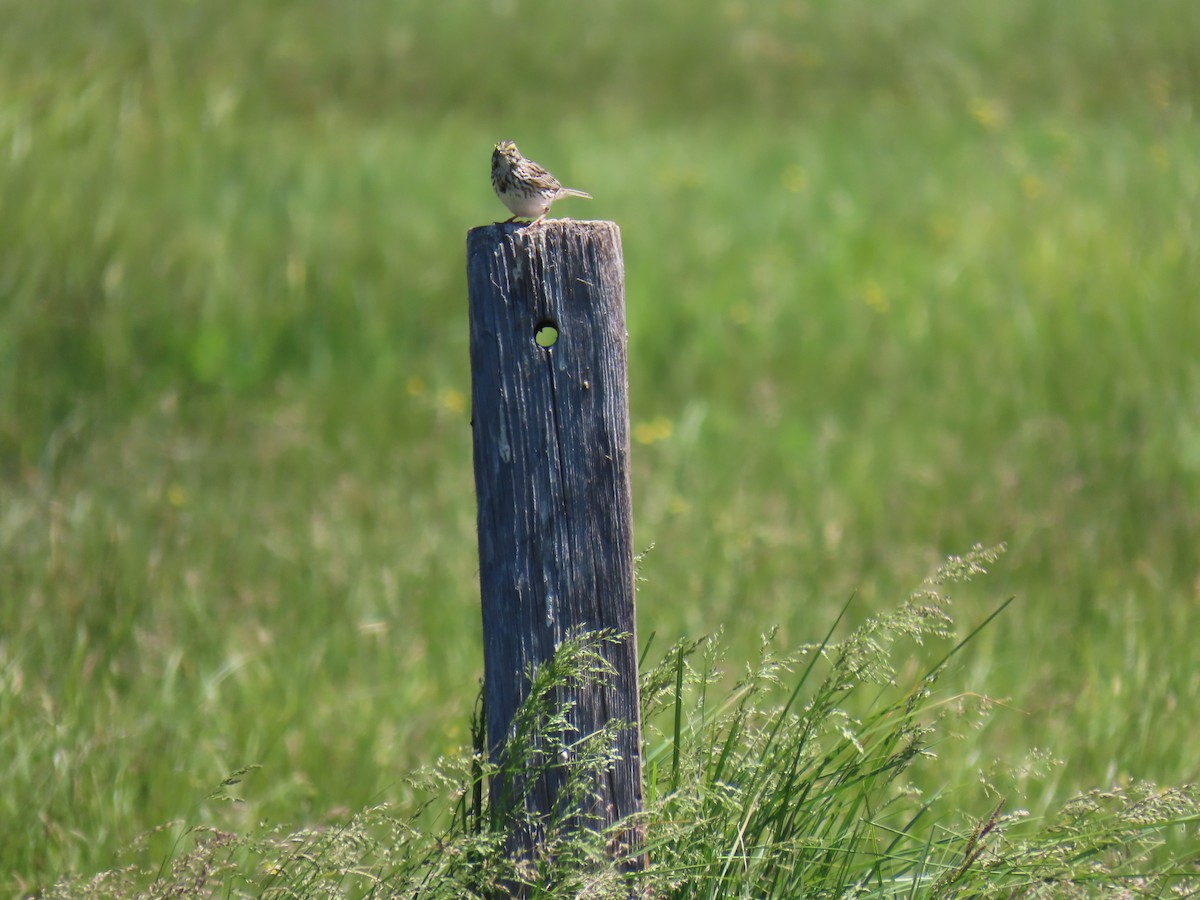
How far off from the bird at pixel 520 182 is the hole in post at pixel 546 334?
2.64 ft

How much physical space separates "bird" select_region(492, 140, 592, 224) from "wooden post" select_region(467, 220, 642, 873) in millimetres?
829

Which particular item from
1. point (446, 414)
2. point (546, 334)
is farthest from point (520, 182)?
point (446, 414)

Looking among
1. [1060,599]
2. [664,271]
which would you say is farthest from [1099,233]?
[1060,599]

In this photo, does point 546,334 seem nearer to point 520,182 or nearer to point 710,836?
point 520,182

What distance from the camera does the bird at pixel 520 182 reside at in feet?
9.88

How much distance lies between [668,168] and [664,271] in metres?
2.06

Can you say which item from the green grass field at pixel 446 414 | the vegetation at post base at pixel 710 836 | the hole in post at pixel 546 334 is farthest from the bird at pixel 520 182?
the green grass field at pixel 446 414

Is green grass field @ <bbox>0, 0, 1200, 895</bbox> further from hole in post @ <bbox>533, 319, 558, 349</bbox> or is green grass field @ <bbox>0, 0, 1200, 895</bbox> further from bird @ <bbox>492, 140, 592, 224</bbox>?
bird @ <bbox>492, 140, 592, 224</bbox>

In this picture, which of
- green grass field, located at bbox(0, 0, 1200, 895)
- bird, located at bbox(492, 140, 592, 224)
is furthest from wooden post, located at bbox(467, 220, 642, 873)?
bird, located at bbox(492, 140, 592, 224)

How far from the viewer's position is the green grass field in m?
3.65

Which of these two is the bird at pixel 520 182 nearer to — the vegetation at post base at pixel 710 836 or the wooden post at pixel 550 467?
the wooden post at pixel 550 467

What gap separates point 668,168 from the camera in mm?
9602

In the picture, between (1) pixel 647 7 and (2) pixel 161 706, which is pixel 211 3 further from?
(2) pixel 161 706

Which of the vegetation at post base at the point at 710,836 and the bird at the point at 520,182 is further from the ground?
the bird at the point at 520,182
